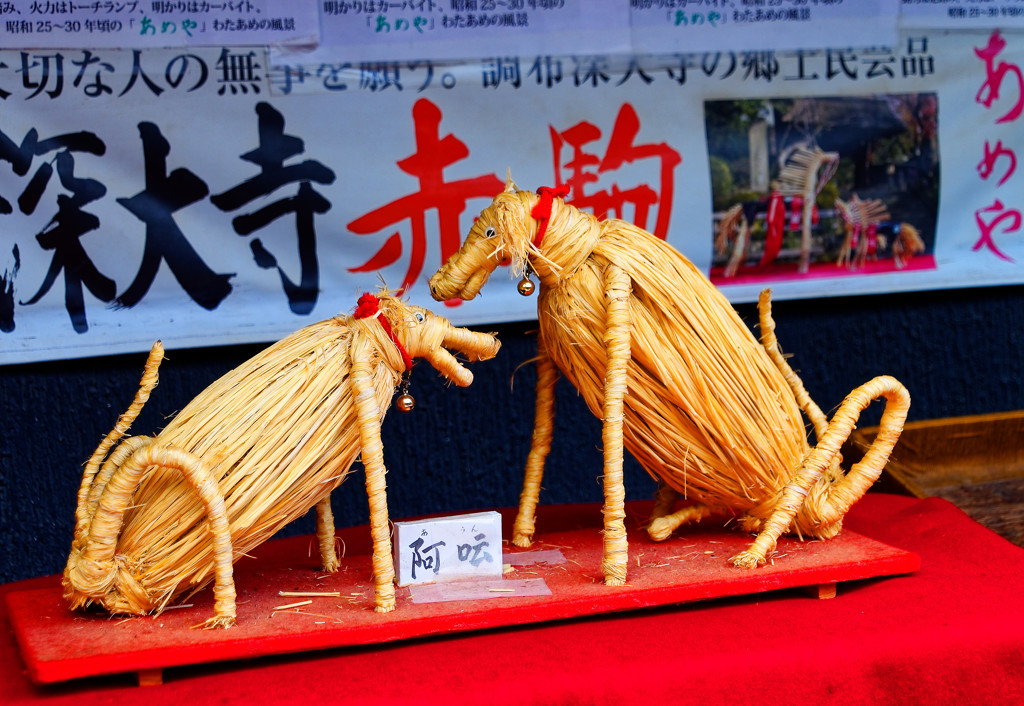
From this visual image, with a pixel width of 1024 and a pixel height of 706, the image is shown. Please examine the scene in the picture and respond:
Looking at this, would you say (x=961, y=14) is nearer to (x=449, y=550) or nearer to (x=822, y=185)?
(x=822, y=185)

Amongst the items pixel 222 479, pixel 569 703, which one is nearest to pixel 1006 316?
pixel 569 703

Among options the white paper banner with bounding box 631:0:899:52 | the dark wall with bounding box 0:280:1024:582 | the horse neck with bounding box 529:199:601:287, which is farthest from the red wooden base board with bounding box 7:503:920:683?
the white paper banner with bounding box 631:0:899:52

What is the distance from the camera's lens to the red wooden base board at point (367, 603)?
1363 mm

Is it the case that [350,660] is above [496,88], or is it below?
below

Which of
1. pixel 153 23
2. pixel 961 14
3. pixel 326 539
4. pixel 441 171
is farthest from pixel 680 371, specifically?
pixel 961 14

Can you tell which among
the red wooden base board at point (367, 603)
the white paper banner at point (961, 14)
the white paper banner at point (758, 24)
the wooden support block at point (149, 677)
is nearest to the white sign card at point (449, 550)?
the red wooden base board at point (367, 603)

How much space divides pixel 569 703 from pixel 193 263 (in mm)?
1533

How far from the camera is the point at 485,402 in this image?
284 centimetres

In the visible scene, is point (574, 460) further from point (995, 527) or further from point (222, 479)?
point (222, 479)

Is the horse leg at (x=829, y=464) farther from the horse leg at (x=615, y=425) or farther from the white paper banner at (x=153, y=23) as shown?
the white paper banner at (x=153, y=23)

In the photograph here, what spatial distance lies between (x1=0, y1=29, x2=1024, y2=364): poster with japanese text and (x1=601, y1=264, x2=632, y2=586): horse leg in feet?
1.78

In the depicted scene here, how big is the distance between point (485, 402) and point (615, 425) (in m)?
1.27

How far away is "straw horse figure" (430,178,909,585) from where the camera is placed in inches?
64.5

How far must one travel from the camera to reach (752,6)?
8.39 feet
